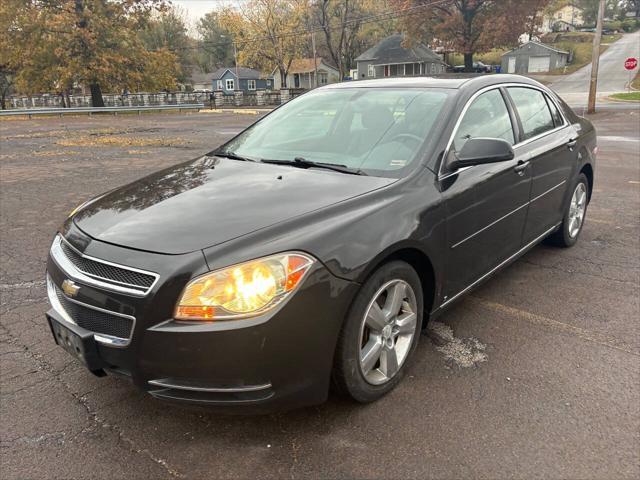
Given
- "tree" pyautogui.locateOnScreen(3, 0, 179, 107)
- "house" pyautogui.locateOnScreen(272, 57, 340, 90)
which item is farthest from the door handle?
"house" pyautogui.locateOnScreen(272, 57, 340, 90)

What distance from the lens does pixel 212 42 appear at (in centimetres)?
8788

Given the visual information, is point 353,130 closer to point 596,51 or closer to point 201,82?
point 596,51

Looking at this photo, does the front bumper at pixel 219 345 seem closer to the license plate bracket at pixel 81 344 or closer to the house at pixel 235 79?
the license plate bracket at pixel 81 344

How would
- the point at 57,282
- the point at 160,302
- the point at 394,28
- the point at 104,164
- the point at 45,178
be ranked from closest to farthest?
the point at 160,302 < the point at 57,282 < the point at 45,178 < the point at 104,164 < the point at 394,28

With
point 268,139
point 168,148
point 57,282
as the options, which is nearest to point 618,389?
point 268,139

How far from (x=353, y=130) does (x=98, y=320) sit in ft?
6.58

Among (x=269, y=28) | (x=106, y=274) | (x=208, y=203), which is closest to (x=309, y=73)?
(x=269, y=28)

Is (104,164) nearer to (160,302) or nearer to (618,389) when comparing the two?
(160,302)

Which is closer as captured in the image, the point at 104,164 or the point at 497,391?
the point at 497,391

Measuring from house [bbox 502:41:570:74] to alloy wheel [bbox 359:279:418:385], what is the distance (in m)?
74.0

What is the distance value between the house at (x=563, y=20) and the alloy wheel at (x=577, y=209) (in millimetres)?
93982

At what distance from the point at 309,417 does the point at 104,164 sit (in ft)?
31.8

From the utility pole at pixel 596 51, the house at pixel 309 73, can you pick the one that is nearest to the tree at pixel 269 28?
the house at pixel 309 73

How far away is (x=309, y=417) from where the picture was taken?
2.65 meters
